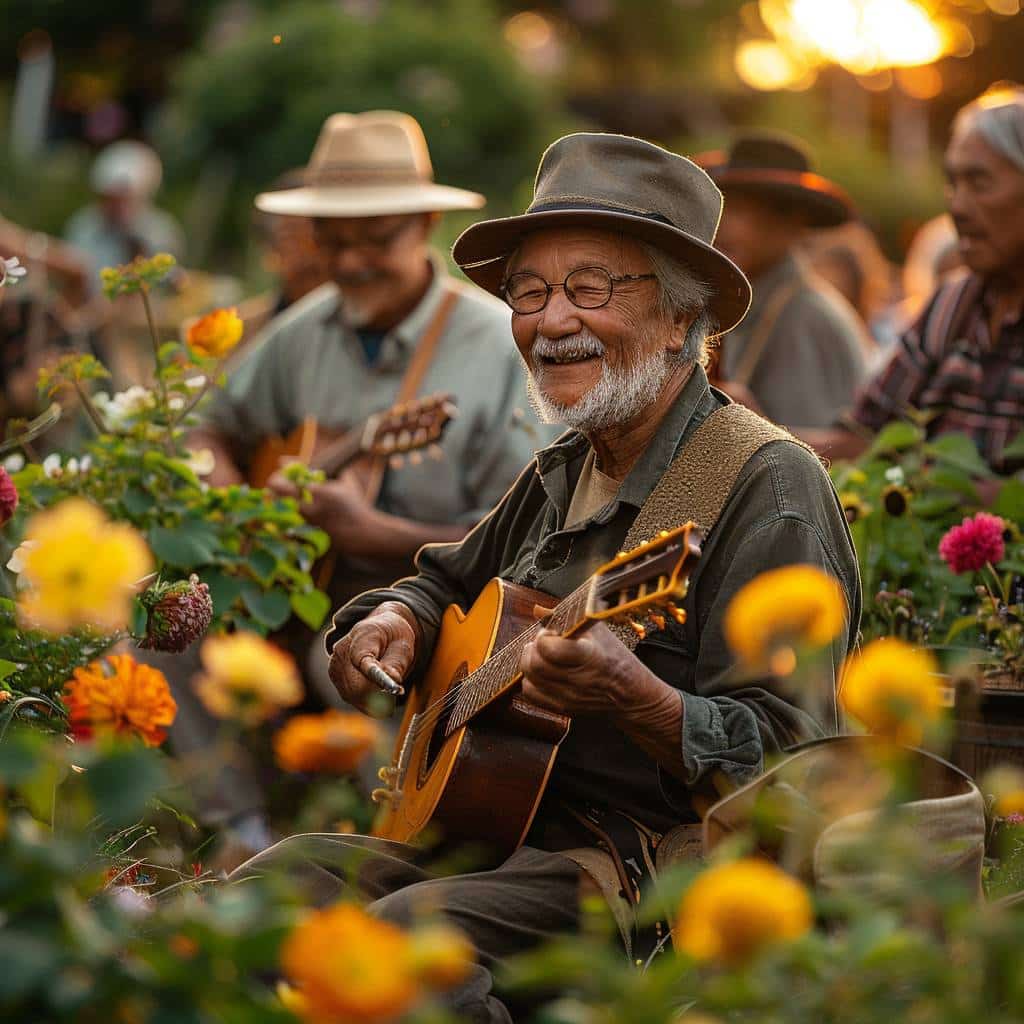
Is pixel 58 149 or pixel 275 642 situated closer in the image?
pixel 275 642

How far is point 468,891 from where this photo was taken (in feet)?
9.57

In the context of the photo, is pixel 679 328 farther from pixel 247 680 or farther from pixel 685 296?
pixel 247 680

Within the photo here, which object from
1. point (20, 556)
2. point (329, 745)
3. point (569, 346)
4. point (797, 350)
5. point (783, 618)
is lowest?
point (797, 350)

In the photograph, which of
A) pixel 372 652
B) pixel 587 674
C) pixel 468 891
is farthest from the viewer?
pixel 372 652

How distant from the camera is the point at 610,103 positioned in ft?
70.7

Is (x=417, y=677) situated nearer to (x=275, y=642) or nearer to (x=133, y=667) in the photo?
(x=133, y=667)

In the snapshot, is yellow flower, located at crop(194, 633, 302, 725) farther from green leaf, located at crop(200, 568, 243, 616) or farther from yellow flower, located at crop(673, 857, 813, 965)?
green leaf, located at crop(200, 568, 243, 616)

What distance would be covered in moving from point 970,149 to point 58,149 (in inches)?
729

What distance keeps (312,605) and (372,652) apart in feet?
2.98

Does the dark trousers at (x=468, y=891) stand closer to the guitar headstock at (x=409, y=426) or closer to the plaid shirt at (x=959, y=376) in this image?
the guitar headstock at (x=409, y=426)

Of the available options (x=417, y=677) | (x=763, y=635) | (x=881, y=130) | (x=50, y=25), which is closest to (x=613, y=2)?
(x=50, y=25)

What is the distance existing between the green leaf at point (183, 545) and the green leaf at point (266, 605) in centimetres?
14

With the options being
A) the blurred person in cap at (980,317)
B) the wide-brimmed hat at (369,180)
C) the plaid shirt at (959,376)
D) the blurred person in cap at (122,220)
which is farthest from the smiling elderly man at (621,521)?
the blurred person in cap at (122,220)

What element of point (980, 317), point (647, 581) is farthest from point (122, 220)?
point (647, 581)
